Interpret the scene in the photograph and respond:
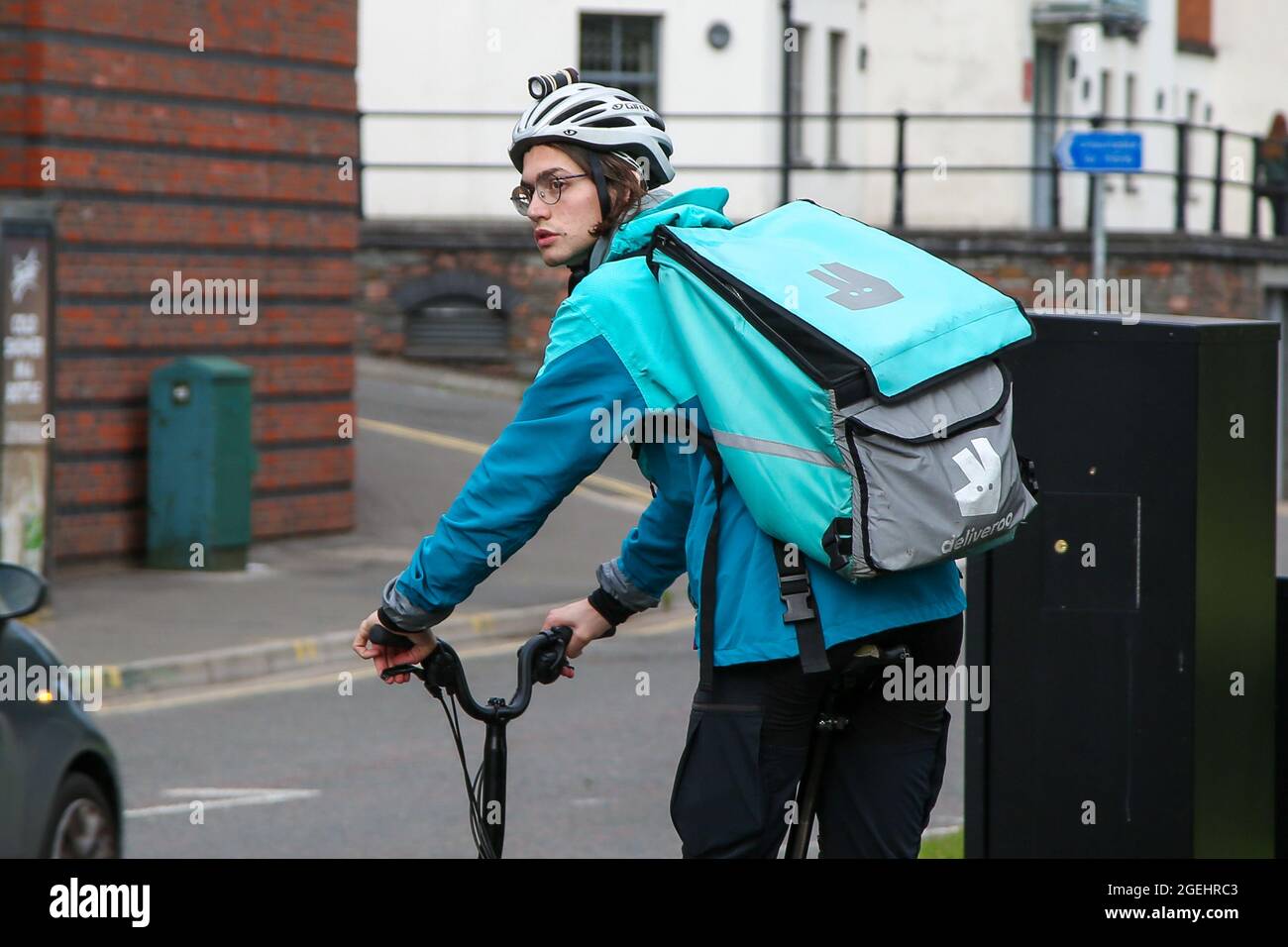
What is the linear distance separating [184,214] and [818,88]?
639 inches

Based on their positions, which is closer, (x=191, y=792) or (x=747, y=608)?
(x=747, y=608)

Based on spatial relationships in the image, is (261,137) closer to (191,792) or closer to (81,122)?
(81,122)

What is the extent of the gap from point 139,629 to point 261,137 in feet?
15.1

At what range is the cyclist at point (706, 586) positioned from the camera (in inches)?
133

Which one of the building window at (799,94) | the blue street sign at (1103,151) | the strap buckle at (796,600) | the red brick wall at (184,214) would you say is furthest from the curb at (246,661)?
the building window at (799,94)

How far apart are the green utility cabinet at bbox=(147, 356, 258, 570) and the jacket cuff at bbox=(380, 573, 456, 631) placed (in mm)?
10288

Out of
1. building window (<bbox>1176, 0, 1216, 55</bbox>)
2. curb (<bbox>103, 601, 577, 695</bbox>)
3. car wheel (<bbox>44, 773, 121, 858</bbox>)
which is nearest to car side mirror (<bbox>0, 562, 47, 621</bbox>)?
car wheel (<bbox>44, 773, 121, 858</bbox>)

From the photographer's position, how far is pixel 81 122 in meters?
13.2

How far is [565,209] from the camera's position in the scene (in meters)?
3.70

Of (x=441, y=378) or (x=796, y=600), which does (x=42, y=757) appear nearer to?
(x=796, y=600)

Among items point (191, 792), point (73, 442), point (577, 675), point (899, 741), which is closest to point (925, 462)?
point (899, 741)

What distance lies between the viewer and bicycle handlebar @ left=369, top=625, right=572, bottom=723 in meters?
3.53

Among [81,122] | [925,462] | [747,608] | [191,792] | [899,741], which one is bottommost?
[191,792]

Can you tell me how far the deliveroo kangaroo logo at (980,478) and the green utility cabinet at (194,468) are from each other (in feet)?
35.0
